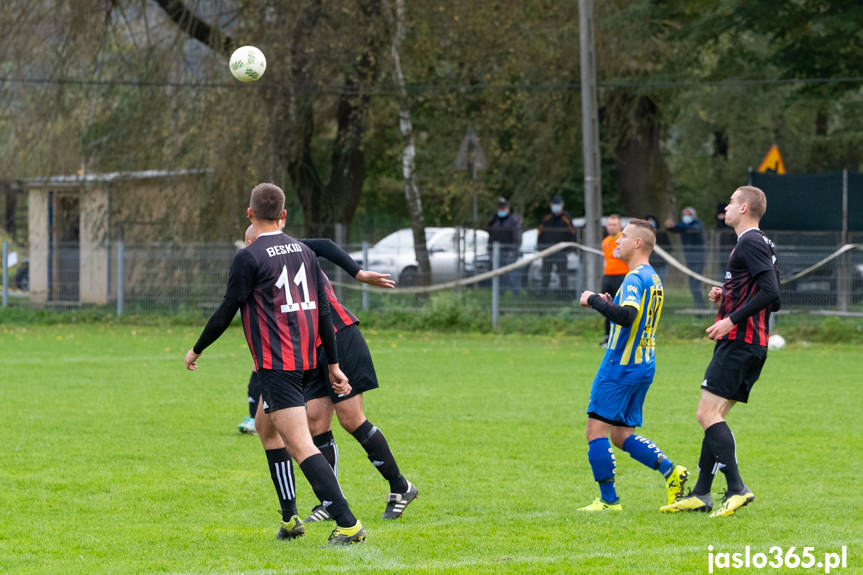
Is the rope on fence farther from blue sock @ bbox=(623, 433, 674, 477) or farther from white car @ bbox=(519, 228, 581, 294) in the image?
blue sock @ bbox=(623, 433, 674, 477)

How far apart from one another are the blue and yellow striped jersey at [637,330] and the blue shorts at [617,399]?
99 mm

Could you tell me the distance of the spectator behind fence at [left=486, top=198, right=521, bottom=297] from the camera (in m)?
22.6

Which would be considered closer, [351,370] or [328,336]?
[328,336]

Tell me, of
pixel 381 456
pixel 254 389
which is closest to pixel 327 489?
pixel 381 456

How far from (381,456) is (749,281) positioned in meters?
2.51

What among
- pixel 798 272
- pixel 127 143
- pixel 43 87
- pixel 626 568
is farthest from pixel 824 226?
pixel 626 568

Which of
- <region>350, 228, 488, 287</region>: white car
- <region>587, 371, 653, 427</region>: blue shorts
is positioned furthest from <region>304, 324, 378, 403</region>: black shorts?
<region>350, 228, 488, 287</region>: white car

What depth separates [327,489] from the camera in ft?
20.7

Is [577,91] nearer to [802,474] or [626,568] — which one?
[802,474]

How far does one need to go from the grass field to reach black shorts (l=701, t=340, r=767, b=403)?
2.48 ft

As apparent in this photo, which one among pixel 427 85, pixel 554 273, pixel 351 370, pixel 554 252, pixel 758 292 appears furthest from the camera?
pixel 427 85

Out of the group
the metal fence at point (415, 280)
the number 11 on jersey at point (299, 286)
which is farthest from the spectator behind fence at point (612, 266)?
the number 11 on jersey at point (299, 286)

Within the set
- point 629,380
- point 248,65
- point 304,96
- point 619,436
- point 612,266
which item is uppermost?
point 304,96

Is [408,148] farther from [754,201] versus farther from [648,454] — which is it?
[648,454]
